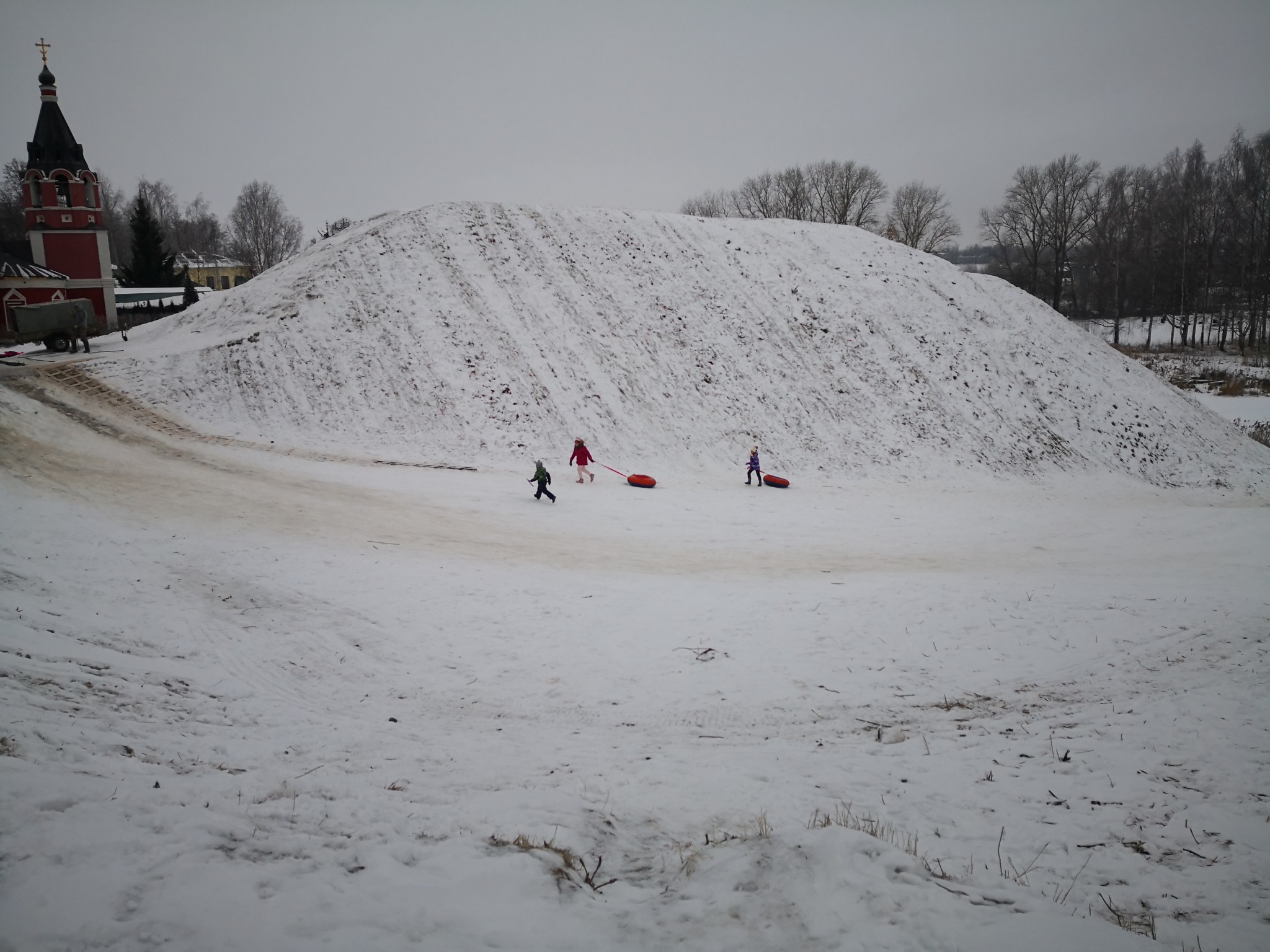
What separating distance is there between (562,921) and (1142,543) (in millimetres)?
17880

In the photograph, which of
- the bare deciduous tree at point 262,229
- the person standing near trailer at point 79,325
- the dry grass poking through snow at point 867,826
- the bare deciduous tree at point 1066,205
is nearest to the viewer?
the dry grass poking through snow at point 867,826

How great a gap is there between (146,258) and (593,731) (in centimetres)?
7241

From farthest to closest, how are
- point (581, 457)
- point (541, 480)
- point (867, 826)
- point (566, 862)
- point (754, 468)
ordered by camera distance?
point (754, 468), point (581, 457), point (541, 480), point (867, 826), point (566, 862)

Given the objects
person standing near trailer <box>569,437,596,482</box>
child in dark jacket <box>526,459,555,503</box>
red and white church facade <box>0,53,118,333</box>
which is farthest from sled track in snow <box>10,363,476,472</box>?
red and white church facade <box>0,53,118,333</box>

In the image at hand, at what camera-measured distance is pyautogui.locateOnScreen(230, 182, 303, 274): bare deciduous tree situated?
74.2 m

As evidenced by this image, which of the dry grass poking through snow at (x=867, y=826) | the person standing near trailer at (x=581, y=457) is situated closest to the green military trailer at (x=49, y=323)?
the person standing near trailer at (x=581, y=457)

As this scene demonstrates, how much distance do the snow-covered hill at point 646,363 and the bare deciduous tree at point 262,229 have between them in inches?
2085

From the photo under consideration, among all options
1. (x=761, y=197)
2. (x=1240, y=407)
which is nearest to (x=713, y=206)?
(x=761, y=197)

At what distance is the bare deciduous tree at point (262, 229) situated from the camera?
74.2 meters

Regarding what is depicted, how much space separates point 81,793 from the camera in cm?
482

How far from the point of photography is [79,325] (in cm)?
2586

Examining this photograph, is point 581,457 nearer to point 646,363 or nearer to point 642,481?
point 642,481

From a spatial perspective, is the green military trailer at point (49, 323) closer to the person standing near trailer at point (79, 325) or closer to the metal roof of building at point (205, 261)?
the person standing near trailer at point (79, 325)

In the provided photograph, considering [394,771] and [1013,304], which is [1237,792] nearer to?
[394,771]
